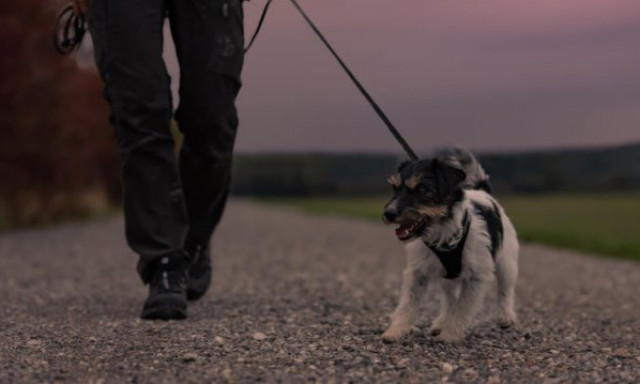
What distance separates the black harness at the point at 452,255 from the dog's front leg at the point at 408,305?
5.4 inches

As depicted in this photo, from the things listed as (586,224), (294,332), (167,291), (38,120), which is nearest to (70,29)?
(167,291)

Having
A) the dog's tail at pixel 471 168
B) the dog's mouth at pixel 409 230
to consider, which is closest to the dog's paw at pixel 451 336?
the dog's mouth at pixel 409 230

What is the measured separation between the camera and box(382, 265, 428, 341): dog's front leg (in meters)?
4.25

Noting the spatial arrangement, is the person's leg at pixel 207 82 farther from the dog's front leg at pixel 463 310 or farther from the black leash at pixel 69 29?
the dog's front leg at pixel 463 310

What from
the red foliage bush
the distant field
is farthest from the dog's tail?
the red foliage bush

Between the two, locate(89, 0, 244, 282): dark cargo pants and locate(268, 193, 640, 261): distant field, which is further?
locate(268, 193, 640, 261): distant field

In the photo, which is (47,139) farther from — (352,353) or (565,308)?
(352,353)

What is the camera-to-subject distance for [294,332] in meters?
4.30

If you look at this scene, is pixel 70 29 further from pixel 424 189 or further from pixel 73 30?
pixel 424 189

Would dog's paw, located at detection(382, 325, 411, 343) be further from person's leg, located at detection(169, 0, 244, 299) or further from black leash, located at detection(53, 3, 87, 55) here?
black leash, located at detection(53, 3, 87, 55)

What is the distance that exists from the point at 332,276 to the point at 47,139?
9231 mm

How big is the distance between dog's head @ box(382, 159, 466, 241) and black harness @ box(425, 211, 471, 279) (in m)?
0.12

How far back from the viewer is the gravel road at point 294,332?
11.5 ft

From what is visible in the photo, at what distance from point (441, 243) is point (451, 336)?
18.0 inches
